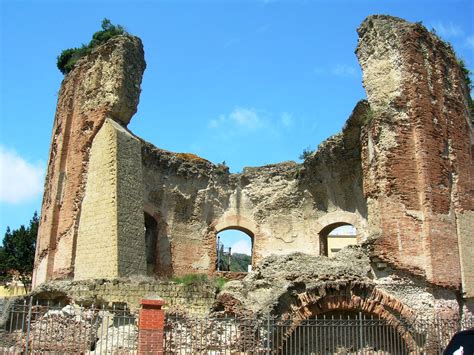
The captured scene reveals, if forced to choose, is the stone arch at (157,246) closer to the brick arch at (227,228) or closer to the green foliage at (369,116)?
the brick arch at (227,228)

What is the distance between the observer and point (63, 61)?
16406 millimetres

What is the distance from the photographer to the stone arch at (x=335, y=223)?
16141mm

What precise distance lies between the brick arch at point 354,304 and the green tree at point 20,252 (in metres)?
20.3

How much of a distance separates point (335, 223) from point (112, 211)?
772 cm

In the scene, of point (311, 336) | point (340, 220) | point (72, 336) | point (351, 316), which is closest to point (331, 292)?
point (351, 316)

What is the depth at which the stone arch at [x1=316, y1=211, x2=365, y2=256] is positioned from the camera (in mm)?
16141

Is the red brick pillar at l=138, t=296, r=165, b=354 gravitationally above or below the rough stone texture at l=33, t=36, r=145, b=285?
→ below

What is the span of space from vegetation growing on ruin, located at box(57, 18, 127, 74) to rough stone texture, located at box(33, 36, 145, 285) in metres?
0.63

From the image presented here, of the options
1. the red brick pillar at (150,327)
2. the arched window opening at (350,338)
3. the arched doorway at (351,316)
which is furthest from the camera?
the arched doorway at (351,316)

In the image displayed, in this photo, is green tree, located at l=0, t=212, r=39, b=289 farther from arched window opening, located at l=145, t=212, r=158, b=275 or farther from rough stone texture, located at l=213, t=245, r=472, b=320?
rough stone texture, located at l=213, t=245, r=472, b=320

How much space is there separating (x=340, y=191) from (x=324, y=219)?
1084 millimetres

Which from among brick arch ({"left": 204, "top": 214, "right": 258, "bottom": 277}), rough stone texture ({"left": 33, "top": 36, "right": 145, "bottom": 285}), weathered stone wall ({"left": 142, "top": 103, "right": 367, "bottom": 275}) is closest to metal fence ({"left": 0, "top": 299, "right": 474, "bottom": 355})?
rough stone texture ({"left": 33, "top": 36, "right": 145, "bottom": 285})

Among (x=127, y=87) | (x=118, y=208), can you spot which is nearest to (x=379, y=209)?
(x=118, y=208)

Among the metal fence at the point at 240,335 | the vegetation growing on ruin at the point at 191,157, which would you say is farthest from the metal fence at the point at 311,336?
the vegetation growing on ruin at the point at 191,157
